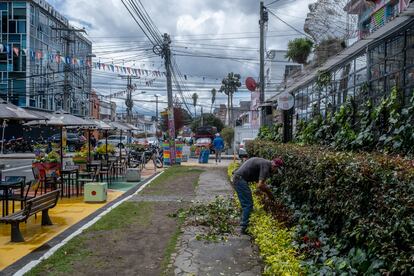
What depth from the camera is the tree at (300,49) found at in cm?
2931

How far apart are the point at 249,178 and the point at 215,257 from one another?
78.0 inches

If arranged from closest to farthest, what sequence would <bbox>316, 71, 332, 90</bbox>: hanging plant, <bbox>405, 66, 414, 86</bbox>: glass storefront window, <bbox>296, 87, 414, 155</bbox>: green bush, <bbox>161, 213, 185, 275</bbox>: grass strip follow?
<bbox>161, 213, 185, 275</bbox>: grass strip < <bbox>296, 87, 414, 155</bbox>: green bush < <bbox>405, 66, 414, 86</bbox>: glass storefront window < <bbox>316, 71, 332, 90</bbox>: hanging plant

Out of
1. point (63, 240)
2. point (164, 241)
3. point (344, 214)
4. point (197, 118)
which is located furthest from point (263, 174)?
point (197, 118)

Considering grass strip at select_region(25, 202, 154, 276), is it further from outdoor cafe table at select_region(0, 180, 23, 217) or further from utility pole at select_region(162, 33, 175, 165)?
utility pole at select_region(162, 33, 175, 165)

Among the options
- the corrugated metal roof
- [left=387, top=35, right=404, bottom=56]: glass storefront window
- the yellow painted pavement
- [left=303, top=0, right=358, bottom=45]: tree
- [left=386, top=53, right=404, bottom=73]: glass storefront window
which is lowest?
the yellow painted pavement

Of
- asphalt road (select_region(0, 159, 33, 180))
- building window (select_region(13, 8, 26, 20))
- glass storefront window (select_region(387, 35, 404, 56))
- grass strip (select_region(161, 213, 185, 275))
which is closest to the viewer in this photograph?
grass strip (select_region(161, 213, 185, 275))

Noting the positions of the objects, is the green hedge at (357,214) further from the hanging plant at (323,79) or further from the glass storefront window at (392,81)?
the hanging plant at (323,79)

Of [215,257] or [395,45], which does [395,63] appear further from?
[215,257]

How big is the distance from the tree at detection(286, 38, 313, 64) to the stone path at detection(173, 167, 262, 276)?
77.3ft

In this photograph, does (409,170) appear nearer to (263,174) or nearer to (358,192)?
(358,192)

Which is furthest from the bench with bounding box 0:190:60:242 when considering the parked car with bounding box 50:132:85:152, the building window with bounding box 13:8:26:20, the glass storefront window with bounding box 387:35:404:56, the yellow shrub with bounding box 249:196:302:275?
the building window with bounding box 13:8:26:20

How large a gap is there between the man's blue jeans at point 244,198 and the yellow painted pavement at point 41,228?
3.32 meters

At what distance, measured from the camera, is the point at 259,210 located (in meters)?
8.82

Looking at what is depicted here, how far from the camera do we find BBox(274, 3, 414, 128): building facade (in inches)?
289
